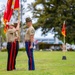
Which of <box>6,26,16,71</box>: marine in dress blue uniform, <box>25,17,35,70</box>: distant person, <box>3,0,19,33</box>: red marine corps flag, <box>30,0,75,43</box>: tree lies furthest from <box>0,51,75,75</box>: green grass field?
<box>30,0,75,43</box>: tree

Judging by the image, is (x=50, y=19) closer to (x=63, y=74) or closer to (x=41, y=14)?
(x=41, y=14)

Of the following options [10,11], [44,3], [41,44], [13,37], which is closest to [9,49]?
[13,37]

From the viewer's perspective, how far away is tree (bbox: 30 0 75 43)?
229ft

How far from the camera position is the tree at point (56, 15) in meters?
69.8

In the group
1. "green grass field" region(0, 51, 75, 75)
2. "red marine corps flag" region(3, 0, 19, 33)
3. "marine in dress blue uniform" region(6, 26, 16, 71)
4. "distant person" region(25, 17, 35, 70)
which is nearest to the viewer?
"green grass field" region(0, 51, 75, 75)

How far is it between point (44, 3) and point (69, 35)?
9.46 metres

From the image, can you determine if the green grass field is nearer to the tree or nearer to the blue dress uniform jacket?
the blue dress uniform jacket

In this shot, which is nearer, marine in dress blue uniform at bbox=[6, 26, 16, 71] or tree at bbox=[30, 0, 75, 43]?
marine in dress blue uniform at bbox=[6, 26, 16, 71]

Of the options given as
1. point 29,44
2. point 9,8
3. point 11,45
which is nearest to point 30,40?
point 29,44

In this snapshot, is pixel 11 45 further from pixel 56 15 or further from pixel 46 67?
pixel 56 15

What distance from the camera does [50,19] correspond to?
7200 cm

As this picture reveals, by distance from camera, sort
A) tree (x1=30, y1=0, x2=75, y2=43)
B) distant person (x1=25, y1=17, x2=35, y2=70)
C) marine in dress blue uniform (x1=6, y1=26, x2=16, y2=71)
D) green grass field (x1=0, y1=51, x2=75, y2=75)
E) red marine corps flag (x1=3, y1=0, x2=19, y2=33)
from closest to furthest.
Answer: green grass field (x1=0, y1=51, x2=75, y2=75)
distant person (x1=25, y1=17, x2=35, y2=70)
marine in dress blue uniform (x1=6, y1=26, x2=16, y2=71)
red marine corps flag (x1=3, y1=0, x2=19, y2=33)
tree (x1=30, y1=0, x2=75, y2=43)

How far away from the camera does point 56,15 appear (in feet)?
234

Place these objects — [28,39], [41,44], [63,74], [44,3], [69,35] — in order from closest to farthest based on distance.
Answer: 1. [63,74]
2. [28,39]
3. [69,35]
4. [44,3]
5. [41,44]
